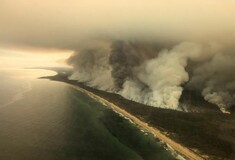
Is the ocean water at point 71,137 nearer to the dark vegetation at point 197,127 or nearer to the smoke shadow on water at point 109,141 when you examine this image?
the smoke shadow on water at point 109,141

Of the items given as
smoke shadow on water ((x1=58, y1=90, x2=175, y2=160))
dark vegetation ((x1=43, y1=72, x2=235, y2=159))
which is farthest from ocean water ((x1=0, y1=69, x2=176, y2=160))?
dark vegetation ((x1=43, y1=72, x2=235, y2=159))

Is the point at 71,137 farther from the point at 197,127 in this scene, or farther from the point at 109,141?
the point at 197,127

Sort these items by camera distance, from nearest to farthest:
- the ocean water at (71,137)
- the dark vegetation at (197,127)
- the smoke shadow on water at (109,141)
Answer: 1. the ocean water at (71,137)
2. the smoke shadow on water at (109,141)
3. the dark vegetation at (197,127)

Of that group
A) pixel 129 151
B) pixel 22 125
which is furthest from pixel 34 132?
pixel 129 151

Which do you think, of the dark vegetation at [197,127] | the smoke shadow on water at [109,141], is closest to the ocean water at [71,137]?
the smoke shadow on water at [109,141]

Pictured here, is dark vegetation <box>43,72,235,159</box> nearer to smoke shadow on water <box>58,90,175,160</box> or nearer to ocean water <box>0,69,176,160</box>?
ocean water <box>0,69,176,160</box>

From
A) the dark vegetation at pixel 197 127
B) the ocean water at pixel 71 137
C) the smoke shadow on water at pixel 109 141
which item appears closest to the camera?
the ocean water at pixel 71 137

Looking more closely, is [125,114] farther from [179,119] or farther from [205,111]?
[205,111]

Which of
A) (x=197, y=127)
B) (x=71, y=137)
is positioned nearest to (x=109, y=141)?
(x=71, y=137)
